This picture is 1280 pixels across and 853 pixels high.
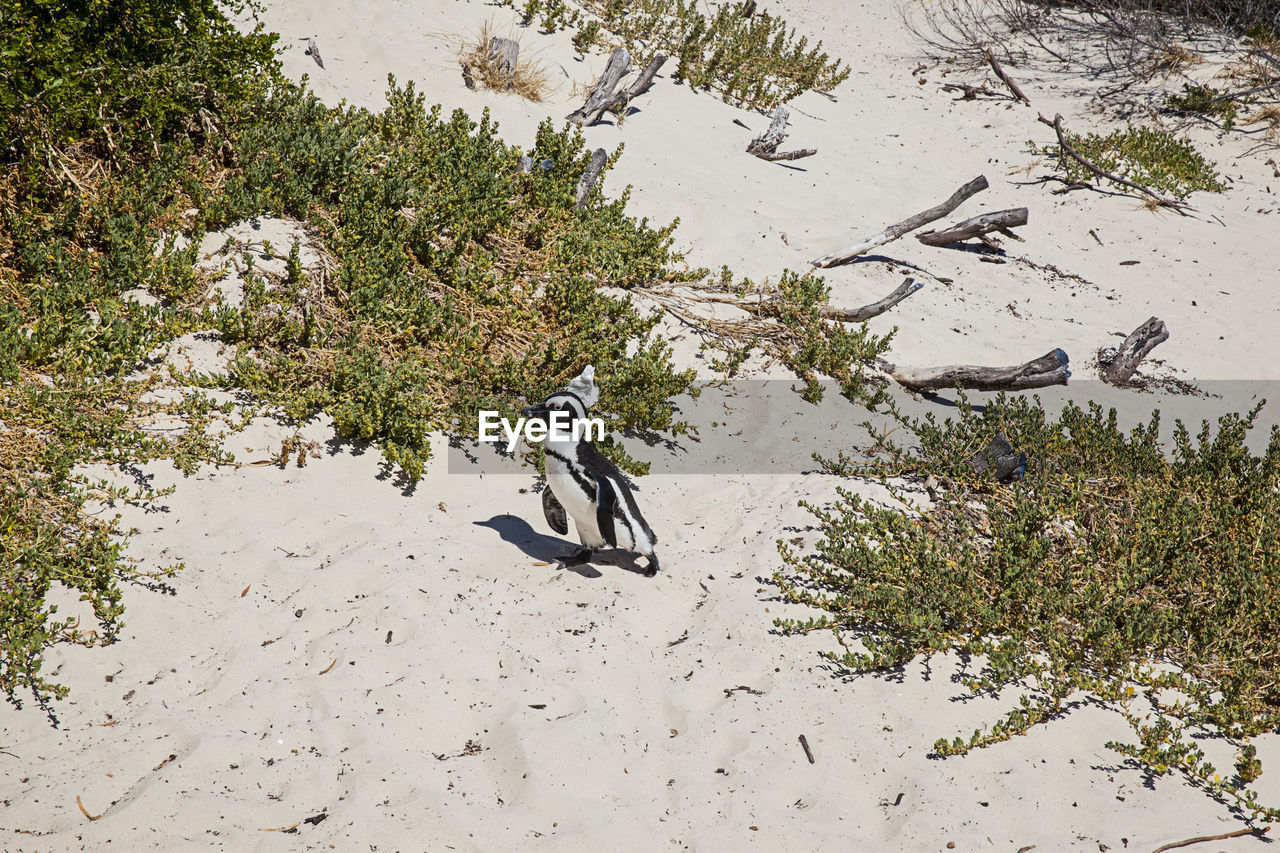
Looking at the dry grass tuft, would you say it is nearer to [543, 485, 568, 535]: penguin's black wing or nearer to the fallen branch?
the fallen branch

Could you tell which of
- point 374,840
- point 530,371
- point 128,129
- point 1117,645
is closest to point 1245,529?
point 1117,645

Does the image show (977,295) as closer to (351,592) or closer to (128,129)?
(351,592)

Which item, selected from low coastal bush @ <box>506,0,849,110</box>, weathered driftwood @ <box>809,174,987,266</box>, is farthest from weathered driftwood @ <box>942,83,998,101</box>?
weathered driftwood @ <box>809,174,987,266</box>

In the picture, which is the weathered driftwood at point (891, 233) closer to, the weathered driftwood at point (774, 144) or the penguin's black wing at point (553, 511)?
the weathered driftwood at point (774, 144)

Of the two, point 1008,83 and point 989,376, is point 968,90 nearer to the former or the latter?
point 1008,83

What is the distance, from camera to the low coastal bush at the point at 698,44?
450 inches

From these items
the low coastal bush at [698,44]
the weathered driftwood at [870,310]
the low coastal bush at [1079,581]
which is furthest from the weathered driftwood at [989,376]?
the low coastal bush at [698,44]

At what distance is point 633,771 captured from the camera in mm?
3412

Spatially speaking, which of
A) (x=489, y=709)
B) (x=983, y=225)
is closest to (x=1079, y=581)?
(x=489, y=709)

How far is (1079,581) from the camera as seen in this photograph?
183 inches

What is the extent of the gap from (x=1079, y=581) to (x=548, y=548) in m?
3.11

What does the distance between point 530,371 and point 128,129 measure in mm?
3466

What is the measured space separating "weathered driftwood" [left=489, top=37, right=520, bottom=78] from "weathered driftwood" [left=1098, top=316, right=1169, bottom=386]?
746 centimetres
